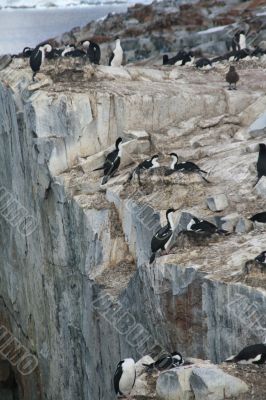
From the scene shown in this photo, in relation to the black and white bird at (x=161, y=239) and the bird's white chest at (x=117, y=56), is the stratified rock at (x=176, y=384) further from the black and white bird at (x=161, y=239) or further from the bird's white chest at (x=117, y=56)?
the bird's white chest at (x=117, y=56)

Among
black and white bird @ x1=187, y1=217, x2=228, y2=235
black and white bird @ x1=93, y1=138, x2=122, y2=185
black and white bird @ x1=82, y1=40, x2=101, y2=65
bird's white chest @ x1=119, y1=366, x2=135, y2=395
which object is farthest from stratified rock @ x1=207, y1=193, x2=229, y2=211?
black and white bird @ x1=82, y1=40, x2=101, y2=65

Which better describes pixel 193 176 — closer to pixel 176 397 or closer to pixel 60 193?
pixel 60 193

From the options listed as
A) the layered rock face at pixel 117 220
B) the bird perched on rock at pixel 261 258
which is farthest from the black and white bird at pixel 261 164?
the bird perched on rock at pixel 261 258

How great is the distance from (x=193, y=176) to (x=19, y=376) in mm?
10032

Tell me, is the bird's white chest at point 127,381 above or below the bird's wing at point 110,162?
below

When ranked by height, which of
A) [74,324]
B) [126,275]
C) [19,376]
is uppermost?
[126,275]

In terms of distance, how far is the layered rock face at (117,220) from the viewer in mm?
13086

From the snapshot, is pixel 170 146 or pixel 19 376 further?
pixel 19 376

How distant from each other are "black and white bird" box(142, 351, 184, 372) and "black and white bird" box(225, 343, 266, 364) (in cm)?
92

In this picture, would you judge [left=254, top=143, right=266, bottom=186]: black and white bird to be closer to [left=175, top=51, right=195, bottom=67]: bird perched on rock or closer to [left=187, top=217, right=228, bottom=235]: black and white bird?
[left=187, top=217, right=228, bottom=235]: black and white bird

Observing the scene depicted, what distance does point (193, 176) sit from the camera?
53.8 feet

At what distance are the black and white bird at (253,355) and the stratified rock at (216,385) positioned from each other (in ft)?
1.48

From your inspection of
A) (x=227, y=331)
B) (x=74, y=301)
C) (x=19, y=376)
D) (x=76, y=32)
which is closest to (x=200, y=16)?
(x=76, y=32)

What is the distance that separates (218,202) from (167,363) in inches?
161
